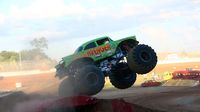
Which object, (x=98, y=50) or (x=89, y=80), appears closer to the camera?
(x=89, y=80)

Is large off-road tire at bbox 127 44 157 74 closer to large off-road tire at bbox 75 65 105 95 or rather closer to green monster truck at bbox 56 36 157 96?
green monster truck at bbox 56 36 157 96

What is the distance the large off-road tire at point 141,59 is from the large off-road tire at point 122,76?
824 mm

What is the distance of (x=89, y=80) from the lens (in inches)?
534

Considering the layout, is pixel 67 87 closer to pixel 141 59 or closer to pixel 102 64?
pixel 102 64

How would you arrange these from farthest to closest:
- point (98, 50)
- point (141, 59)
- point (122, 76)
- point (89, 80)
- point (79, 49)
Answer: point (122, 76)
point (79, 49)
point (98, 50)
point (141, 59)
point (89, 80)

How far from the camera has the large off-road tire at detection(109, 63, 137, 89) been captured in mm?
14780

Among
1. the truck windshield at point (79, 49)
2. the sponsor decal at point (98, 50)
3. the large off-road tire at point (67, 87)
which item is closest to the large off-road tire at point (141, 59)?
the sponsor decal at point (98, 50)

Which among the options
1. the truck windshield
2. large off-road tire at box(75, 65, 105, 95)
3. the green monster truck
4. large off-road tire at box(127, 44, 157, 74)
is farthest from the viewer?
the truck windshield

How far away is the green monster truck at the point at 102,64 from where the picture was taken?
13.6 metres

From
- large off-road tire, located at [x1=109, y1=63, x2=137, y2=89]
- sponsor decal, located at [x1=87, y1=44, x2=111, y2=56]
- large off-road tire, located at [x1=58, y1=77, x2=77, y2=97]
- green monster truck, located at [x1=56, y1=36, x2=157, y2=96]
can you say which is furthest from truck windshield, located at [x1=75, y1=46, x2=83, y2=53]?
large off-road tire, located at [x1=109, y1=63, x2=137, y2=89]

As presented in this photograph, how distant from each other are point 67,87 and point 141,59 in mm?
2576

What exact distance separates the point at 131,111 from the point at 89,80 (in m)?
2.32

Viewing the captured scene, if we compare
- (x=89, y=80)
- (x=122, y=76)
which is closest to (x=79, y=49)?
(x=89, y=80)

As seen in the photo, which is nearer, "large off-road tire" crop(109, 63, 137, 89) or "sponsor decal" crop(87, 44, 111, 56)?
"sponsor decal" crop(87, 44, 111, 56)
